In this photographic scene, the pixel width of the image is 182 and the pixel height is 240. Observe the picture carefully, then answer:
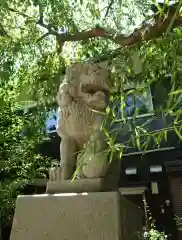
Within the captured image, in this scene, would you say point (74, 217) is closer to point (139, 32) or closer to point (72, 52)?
point (139, 32)

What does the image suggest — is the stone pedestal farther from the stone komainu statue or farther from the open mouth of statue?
the open mouth of statue

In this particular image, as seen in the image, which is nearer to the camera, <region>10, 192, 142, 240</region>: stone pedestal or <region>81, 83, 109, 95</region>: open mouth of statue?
<region>10, 192, 142, 240</region>: stone pedestal

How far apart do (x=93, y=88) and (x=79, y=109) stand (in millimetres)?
213

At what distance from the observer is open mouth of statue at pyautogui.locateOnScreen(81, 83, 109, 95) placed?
6.85ft

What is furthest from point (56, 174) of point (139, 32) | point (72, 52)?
point (72, 52)

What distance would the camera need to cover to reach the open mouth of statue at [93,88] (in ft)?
6.85

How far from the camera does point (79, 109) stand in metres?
2.04

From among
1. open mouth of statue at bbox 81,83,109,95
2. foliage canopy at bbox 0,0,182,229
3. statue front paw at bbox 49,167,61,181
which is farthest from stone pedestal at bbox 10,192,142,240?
open mouth of statue at bbox 81,83,109,95

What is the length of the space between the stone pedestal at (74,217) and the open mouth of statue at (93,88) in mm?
834

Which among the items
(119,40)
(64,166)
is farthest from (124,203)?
(119,40)

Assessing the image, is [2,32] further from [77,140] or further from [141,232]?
[141,232]

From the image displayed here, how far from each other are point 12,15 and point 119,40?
74.5 inches


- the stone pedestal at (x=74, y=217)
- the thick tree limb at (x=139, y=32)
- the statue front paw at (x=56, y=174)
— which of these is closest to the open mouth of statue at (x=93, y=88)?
the thick tree limb at (x=139, y=32)

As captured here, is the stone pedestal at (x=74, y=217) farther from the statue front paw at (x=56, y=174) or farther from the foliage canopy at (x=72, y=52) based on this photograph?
the foliage canopy at (x=72, y=52)
